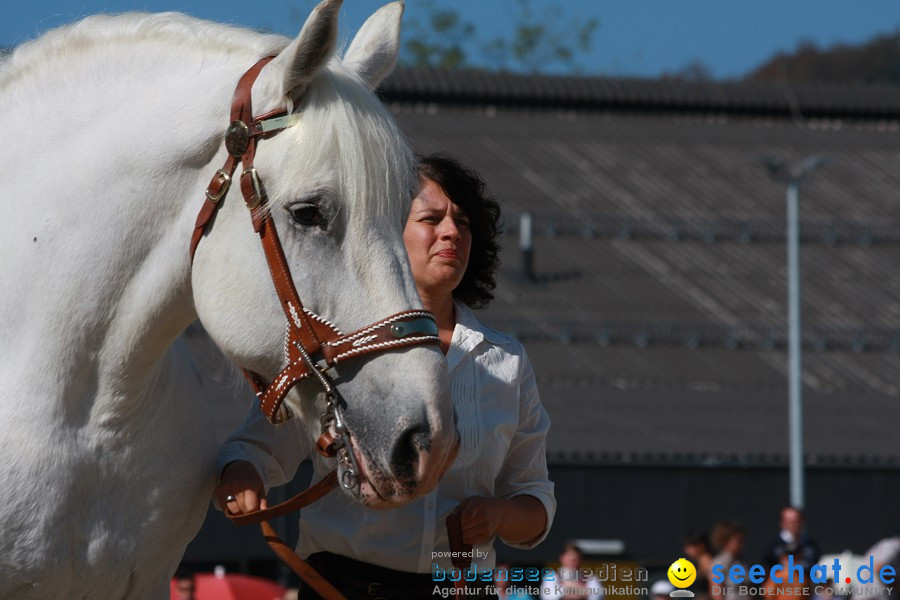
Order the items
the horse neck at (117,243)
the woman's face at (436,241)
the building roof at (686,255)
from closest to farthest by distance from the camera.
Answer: the horse neck at (117,243) < the woman's face at (436,241) < the building roof at (686,255)

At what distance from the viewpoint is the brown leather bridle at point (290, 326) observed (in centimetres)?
281

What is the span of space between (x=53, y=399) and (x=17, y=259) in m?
0.35

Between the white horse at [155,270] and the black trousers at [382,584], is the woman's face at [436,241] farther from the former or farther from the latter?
the black trousers at [382,584]

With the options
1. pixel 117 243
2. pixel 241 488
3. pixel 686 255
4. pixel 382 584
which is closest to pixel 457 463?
pixel 382 584

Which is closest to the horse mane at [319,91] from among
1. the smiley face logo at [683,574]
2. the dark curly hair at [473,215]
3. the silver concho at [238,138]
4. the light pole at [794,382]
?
the silver concho at [238,138]

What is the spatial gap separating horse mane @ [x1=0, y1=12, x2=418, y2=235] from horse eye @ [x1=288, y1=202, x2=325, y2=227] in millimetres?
73

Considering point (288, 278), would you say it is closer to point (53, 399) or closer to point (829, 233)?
point (53, 399)

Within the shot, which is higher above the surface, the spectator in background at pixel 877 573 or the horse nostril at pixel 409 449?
the spectator in background at pixel 877 573

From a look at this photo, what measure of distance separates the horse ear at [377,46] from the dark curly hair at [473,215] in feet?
1.43

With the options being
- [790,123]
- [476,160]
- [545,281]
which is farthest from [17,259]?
[790,123]

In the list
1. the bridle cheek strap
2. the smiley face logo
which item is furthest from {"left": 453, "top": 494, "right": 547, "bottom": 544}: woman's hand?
the smiley face logo

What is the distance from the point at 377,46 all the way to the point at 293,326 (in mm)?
852

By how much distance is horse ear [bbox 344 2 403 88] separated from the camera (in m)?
3.23

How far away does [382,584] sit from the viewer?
337 cm
